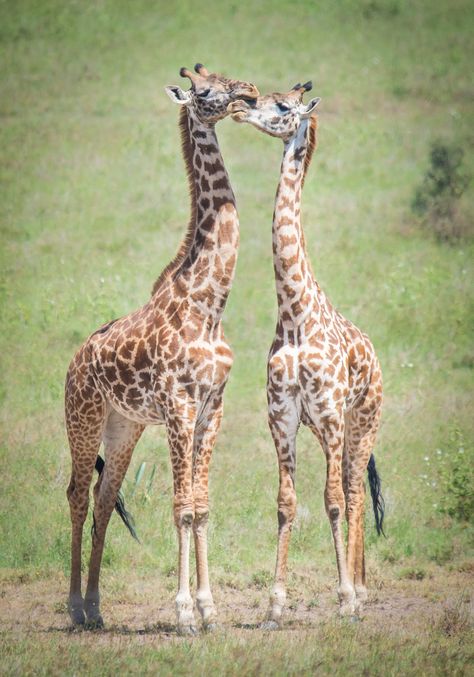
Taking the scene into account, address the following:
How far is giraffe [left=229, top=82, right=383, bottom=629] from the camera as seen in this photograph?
387 inches

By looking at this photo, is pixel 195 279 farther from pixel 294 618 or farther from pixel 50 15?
pixel 50 15

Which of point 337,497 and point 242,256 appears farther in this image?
point 242,256

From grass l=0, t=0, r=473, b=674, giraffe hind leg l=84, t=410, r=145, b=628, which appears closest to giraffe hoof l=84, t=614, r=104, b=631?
giraffe hind leg l=84, t=410, r=145, b=628

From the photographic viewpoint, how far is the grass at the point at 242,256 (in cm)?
1230

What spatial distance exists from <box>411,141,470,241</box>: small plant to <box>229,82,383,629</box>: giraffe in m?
12.2

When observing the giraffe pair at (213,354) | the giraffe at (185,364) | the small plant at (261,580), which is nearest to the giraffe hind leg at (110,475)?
the giraffe at (185,364)

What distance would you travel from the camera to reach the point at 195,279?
10.1 meters

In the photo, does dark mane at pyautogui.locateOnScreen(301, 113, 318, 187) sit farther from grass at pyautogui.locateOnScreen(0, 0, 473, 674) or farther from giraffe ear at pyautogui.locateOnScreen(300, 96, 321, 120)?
grass at pyautogui.locateOnScreen(0, 0, 473, 674)

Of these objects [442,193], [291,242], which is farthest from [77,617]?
[442,193]

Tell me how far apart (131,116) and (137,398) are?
18.5 m

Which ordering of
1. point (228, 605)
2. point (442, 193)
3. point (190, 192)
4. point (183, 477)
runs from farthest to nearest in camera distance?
point (442, 193)
point (228, 605)
point (190, 192)
point (183, 477)

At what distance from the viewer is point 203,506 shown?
9.87 metres

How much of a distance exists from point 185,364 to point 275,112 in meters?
2.32

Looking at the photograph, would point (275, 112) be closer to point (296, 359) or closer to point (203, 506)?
point (296, 359)
